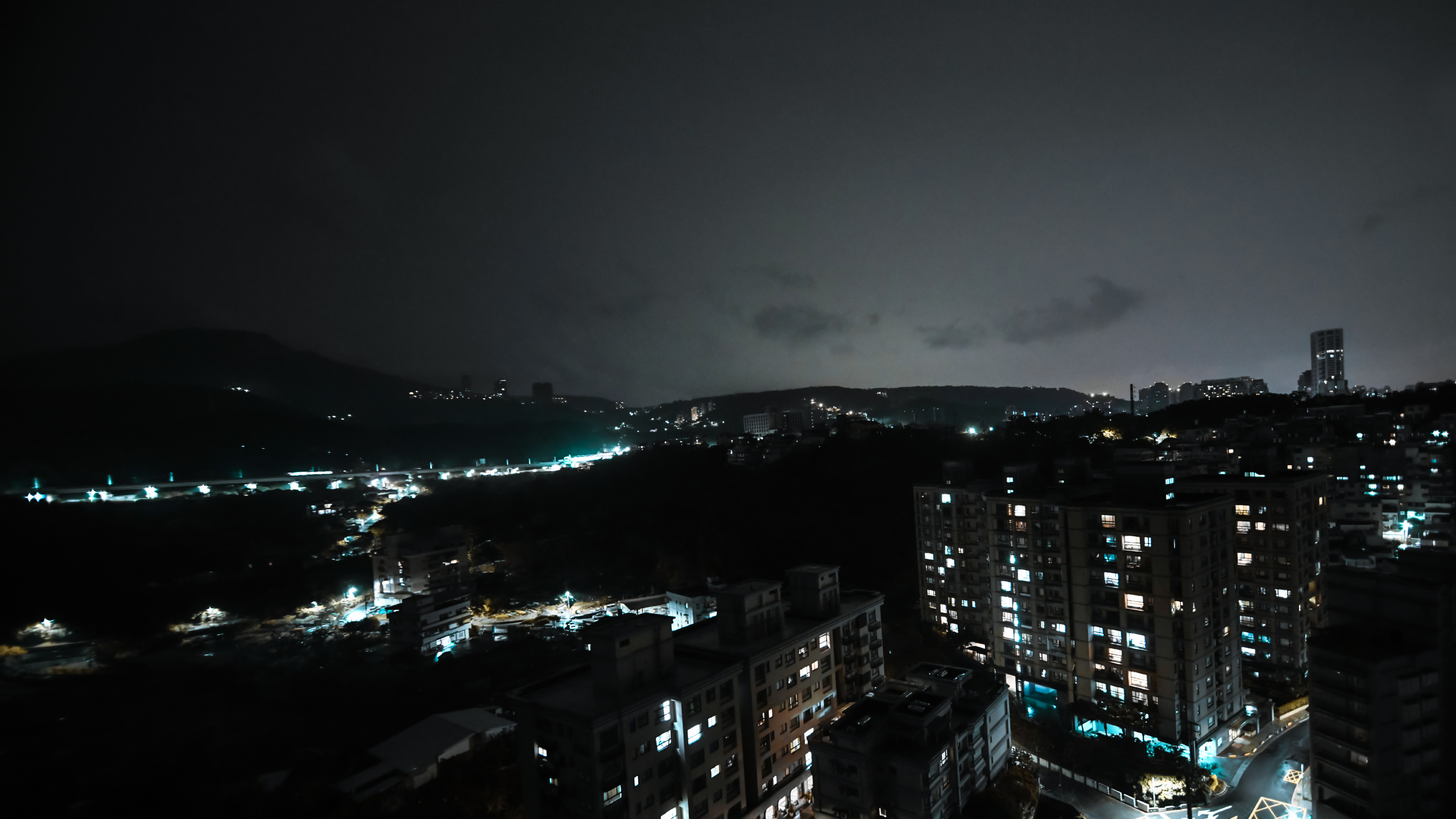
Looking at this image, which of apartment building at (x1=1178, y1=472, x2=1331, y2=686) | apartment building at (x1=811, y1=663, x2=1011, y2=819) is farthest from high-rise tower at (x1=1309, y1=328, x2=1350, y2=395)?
apartment building at (x1=811, y1=663, x2=1011, y2=819)

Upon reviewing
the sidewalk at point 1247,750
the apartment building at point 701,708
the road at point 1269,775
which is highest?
the apartment building at point 701,708

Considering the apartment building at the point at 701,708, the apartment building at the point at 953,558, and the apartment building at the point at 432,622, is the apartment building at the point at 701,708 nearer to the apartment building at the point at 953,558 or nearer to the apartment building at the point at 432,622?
the apartment building at the point at 953,558

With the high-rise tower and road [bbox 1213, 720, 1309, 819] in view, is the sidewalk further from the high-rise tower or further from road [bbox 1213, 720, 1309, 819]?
the high-rise tower

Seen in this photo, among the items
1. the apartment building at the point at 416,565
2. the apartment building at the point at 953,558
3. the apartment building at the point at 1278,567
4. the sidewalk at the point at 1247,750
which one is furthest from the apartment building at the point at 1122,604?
the apartment building at the point at 416,565

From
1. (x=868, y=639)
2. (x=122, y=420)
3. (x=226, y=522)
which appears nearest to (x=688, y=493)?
(x=868, y=639)

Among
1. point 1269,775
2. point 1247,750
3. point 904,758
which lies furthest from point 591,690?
point 1247,750

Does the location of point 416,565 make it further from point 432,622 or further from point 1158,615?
point 1158,615

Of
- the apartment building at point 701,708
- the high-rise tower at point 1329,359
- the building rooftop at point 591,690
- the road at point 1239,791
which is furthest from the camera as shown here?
the high-rise tower at point 1329,359
